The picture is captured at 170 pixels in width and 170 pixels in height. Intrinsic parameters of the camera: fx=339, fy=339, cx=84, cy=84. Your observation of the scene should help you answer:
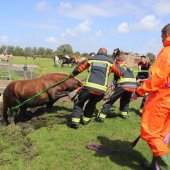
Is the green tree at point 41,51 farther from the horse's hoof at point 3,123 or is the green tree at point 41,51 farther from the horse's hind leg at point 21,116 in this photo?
the horse's hind leg at point 21,116

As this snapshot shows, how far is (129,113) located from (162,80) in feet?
18.2

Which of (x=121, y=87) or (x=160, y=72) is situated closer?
(x=160, y=72)

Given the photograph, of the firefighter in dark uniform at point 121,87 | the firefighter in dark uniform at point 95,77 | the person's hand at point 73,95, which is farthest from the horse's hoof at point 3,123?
the firefighter in dark uniform at point 121,87

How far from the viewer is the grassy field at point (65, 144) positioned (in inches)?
255

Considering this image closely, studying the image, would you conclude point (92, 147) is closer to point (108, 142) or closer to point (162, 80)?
point (108, 142)

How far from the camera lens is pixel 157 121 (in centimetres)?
541

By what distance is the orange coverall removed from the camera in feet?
17.3

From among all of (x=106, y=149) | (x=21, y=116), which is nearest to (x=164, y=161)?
(x=106, y=149)

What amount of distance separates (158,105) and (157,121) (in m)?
0.26

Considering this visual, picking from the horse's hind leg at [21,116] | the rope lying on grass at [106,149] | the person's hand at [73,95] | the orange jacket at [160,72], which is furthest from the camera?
the horse's hind leg at [21,116]

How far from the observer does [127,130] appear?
877 cm

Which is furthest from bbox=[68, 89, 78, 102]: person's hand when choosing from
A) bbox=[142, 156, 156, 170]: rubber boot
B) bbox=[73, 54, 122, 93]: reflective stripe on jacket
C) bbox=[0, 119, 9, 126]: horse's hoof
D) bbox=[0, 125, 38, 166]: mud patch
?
bbox=[142, 156, 156, 170]: rubber boot

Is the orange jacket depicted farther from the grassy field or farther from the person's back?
the person's back

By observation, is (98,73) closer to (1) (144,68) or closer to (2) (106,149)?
(2) (106,149)
